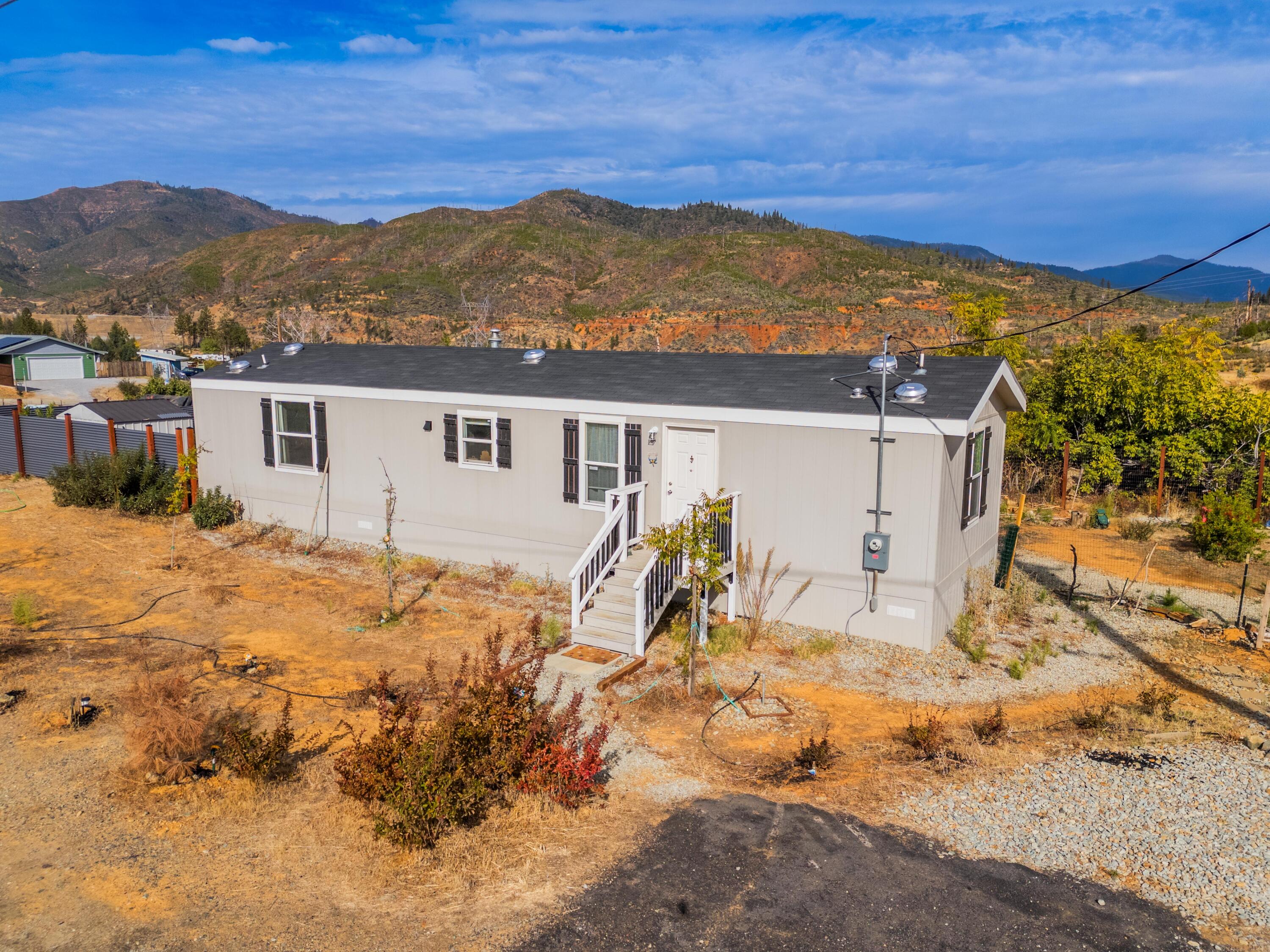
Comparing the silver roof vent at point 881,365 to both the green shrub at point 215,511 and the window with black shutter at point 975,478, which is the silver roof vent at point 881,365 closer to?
the window with black shutter at point 975,478

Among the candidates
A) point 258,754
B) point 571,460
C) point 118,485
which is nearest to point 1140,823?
point 258,754

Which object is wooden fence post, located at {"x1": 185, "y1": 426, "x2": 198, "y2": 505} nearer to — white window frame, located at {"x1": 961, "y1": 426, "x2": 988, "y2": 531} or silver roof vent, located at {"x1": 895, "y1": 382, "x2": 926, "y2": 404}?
silver roof vent, located at {"x1": 895, "y1": 382, "x2": 926, "y2": 404}

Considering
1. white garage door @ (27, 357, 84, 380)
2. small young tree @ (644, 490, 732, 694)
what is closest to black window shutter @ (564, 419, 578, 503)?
small young tree @ (644, 490, 732, 694)

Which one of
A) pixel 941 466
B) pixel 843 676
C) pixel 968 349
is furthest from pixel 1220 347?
pixel 843 676

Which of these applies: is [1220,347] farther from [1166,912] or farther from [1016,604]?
[1166,912]

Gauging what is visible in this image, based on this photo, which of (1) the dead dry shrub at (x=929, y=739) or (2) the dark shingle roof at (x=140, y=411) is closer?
(1) the dead dry shrub at (x=929, y=739)

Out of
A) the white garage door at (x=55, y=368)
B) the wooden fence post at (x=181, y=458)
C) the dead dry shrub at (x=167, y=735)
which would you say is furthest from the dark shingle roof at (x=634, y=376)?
the white garage door at (x=55, y=368)

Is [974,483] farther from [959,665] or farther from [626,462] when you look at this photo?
[626,462]
